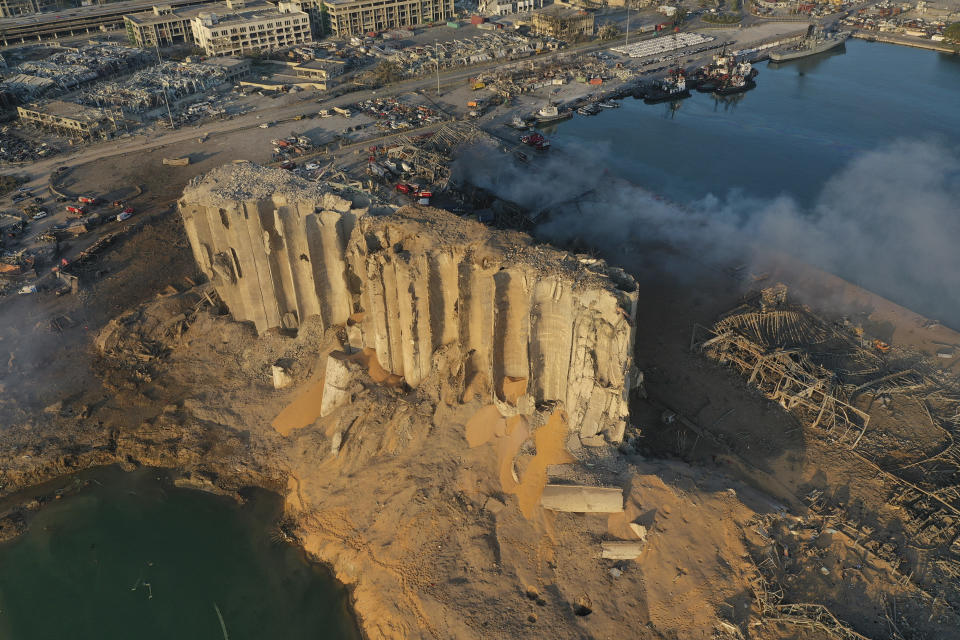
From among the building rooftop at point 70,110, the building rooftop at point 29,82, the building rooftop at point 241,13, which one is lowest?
the building rooftop at point 70,110

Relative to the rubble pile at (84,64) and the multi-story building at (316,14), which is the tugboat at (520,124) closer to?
the multi-story building at (316,14)

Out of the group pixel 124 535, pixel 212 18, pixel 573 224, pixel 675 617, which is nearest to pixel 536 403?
pixel 675 617

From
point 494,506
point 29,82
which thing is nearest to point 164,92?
point 29,82

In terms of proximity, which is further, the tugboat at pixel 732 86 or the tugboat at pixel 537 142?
the tugboat at pixel 732 86

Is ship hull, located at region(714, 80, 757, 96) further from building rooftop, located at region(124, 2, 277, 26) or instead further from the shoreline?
building rooftop, located at region(124, 2, 277, 26)

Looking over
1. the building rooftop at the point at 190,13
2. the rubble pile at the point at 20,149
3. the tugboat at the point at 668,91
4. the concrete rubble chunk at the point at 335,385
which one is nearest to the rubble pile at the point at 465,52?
the tugboat at the point at 668,91

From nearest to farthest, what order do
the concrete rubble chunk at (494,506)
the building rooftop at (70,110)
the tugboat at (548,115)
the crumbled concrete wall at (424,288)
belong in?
the concrete rubble chunk at (494,506) < the crumbled concrete wall at (424,288) < the building rooftop at (70,110) < the tugboat at (548,115)
